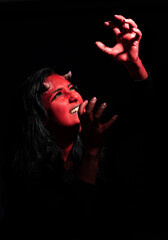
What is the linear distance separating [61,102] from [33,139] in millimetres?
239

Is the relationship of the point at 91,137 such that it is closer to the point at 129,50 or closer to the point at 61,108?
the point at 61,108

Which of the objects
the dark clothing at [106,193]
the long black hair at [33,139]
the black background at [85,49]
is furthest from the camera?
the black background at [85,49]

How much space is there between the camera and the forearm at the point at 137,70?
4.22 ft

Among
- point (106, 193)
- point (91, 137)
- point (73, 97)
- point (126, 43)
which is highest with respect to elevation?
point (126, 43)

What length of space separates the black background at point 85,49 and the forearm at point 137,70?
0.48ft

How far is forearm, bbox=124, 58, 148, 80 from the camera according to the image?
129 cm

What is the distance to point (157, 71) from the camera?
1.50 m

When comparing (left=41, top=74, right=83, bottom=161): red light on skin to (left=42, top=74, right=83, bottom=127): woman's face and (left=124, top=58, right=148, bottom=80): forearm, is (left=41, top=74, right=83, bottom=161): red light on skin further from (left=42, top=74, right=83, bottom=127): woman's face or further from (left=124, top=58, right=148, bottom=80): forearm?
(left=124, top=58, right=148, bottom=80): forearm

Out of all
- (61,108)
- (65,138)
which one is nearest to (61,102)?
(61,108)

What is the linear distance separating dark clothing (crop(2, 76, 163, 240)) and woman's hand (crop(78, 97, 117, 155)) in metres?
0.16

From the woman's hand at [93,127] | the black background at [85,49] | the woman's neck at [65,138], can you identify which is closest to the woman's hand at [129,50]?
the black background at [85,49]

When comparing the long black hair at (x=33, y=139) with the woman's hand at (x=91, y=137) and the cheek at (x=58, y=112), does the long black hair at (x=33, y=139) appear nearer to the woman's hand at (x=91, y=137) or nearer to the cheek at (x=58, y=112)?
the cheek at (x=58, y=112)

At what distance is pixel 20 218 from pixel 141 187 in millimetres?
628

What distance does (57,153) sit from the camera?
4.54 feet
